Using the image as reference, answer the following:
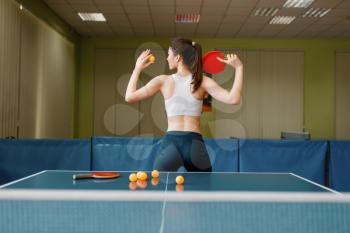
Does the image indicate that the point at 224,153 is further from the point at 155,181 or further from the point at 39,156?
the point at 155,181

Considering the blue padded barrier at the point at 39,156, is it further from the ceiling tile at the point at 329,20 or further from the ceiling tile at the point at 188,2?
the ceiling tile at the point at 329,20

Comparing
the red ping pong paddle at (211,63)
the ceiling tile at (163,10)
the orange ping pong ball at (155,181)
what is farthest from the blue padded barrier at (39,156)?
the ceiling tile at (163,10)

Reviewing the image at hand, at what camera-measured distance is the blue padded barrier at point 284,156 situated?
4.95 m

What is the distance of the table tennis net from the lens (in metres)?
1.58

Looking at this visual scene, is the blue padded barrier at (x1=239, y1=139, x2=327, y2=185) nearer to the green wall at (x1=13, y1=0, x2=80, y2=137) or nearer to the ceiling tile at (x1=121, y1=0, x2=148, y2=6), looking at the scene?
the ceiling tile at (x1=121, y1=0, x2=148, y2=6)

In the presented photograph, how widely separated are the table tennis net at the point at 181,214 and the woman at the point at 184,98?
3.81ft

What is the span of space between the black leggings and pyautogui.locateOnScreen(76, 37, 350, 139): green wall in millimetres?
8367

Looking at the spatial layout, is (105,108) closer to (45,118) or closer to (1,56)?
(45,118)

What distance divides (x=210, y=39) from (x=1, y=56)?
6196 millimetres

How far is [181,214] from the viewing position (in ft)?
5.30

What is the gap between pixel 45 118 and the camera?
8.42 metres

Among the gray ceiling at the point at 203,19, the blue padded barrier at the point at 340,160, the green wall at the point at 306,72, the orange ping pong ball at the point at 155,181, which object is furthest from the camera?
the green wall at the point at 306,72

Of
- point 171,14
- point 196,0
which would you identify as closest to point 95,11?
point 171,14

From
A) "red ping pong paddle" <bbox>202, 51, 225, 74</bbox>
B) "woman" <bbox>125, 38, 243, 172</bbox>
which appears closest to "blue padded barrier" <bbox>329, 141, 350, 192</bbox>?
"red ping pong paddle" <bbox>202, 51, 225, 74</bbox>
